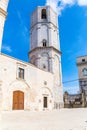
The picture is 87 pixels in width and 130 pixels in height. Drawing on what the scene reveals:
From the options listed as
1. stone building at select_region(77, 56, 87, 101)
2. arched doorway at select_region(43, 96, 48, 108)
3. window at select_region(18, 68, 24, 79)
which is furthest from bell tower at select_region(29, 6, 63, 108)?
stone building at select_region(77, 56, 87, 101)

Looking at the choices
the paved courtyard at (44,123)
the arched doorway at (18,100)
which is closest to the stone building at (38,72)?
the arched doorway at (18,100)

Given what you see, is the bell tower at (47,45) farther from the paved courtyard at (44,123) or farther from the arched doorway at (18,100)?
the paved courtyard at (44,123)

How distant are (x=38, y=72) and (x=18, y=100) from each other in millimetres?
→ 5526

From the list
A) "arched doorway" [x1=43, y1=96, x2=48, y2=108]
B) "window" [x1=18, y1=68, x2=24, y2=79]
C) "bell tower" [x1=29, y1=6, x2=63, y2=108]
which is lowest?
"arched doorway" [x1=43, y1=96, x2=48, y2=108]

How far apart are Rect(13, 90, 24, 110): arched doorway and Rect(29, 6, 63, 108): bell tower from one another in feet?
22.5

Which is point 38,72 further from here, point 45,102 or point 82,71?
point 82,71

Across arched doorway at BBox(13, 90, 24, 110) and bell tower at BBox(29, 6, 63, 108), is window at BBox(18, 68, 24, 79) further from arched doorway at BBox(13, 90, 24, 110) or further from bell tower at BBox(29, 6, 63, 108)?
bell tower at BBox(29, 6, 63, 108)

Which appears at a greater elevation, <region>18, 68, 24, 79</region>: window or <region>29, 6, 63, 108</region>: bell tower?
<region>29, 6, 63, 108</region>: bell tower

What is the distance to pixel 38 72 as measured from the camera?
75.5 ft

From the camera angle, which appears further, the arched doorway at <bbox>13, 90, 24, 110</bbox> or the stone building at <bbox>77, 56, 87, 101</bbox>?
the stone building at <bbox>77, 56, 87, 101</bbox>

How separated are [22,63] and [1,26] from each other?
54.3ft

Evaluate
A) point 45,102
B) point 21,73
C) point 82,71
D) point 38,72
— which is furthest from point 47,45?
point 82,71

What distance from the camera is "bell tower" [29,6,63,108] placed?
25953mm

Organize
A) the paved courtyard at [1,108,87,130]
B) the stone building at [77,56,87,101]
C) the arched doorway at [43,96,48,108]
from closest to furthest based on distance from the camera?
the paved courtyard at [1,108,87,130] → the arched doorway at [43,96,48,108] → the stone building at [77,56,87,101]
